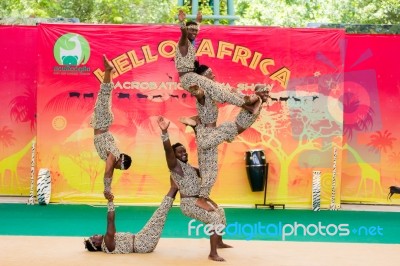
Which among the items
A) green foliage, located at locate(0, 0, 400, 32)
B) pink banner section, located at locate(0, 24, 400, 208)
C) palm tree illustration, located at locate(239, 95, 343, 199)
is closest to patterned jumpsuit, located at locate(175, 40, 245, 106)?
pink banner section, located at locate(0, 24, 400, 208)

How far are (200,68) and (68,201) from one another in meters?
4.77

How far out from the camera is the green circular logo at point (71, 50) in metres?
13.8

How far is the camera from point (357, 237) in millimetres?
11305

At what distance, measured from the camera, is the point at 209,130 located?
9680mm

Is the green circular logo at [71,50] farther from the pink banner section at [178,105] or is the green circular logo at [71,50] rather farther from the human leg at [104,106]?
the human leg at [104,106]

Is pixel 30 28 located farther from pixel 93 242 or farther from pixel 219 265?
pixel 219 265

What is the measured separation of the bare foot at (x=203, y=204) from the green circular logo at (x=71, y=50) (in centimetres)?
483

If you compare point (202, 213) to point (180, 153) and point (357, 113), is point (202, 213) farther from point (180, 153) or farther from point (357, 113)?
point (357, 113)

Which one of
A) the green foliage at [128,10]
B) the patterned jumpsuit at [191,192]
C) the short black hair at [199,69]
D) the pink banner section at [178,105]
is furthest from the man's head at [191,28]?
the green foliage at [128,10]

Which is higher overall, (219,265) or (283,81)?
(283,81)

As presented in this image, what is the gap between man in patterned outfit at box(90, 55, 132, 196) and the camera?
9570 mm

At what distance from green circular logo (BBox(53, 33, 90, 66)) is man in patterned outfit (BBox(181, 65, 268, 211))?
4342mm

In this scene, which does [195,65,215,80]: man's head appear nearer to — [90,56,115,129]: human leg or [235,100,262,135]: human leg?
[235,100,262,135]: human leg

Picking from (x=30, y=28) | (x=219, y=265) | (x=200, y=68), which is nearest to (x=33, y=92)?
(x=30, y=28)
